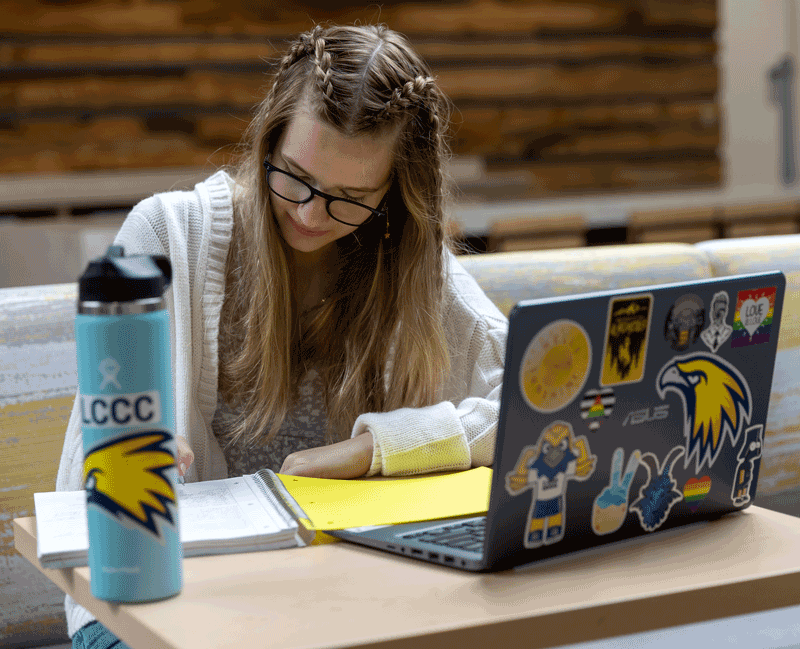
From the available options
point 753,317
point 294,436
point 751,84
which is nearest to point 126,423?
point 753,317

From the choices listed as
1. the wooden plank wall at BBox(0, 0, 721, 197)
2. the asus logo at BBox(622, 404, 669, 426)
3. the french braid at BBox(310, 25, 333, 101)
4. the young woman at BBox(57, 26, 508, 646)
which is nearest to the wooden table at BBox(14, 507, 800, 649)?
the asus logo at BBox(622, 404, 669, 426)

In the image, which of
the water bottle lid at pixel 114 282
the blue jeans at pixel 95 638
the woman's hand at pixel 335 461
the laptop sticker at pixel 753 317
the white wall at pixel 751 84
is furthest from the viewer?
the white wall at pixel 751 84

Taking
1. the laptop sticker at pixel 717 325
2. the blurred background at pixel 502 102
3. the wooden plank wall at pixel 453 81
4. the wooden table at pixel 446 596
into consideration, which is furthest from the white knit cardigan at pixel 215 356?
the wooden plank wall at pixel 453 81

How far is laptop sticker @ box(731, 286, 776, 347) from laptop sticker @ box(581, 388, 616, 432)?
17 centimetres

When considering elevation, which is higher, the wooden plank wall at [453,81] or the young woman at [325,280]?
the wooden plank wall at [453,81]

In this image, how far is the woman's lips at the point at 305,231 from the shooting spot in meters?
1.38

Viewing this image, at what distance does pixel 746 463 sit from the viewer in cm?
97

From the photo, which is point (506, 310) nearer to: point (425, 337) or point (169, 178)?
point (425, 337)

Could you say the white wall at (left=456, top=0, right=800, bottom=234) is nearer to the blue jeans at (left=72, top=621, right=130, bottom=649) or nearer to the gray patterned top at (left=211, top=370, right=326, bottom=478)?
the gray patterned top at (left=211, top=370, right=326, bottom=478)

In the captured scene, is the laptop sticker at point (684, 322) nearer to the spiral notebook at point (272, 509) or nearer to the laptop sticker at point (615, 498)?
the laptop sticker at point (615, 498)

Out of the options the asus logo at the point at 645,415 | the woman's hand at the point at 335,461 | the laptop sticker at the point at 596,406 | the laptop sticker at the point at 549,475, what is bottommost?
the woman's hand at the point at 335,461

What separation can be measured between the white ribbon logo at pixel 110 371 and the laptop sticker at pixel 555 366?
1.05ft

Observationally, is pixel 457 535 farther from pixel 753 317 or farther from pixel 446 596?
pixel 753 317

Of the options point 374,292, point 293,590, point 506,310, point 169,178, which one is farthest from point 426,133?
point 169,178
